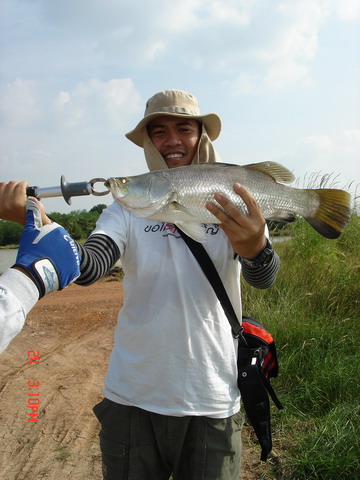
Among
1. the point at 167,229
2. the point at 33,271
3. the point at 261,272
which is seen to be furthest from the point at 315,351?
the point at 33,271

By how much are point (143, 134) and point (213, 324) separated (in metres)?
1.36

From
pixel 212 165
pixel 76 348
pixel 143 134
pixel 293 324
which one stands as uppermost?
pixel 143 134

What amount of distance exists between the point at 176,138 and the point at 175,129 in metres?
0.06

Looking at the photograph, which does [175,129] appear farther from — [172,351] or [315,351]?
[315,351]

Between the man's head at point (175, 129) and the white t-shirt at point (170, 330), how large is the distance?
55 cm

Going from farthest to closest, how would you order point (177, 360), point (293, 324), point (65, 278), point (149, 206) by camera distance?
point (293, 324) < point (149, 206) < point (177, 360) < point (65, 278)

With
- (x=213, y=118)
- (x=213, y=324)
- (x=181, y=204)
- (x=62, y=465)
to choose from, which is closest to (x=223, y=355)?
(x=213, y=324)

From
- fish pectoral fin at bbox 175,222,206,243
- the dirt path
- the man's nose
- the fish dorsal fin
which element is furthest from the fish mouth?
the dirt path

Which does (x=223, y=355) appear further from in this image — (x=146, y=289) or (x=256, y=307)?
(x=256, y=307)

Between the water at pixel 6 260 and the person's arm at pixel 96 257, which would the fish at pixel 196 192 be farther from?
the water at pixel 6 260

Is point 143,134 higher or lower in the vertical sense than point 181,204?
higher

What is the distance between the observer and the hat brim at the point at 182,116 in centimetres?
249

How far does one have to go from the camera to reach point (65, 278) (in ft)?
4.70
